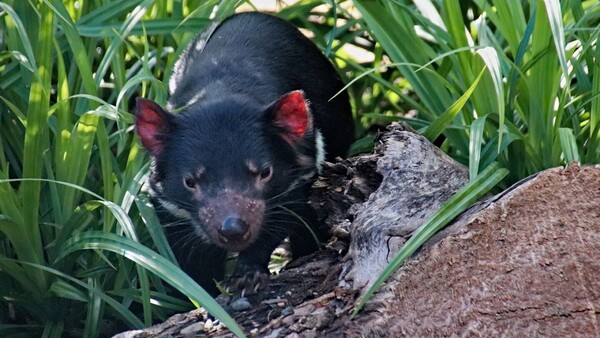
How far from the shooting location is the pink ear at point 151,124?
2893mm

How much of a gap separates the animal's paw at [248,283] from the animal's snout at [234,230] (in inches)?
4.2

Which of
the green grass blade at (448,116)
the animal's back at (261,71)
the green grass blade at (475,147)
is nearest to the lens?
the green grass blade at (475,147)

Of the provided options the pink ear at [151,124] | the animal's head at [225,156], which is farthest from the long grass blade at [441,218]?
the pink ear at [151,124]

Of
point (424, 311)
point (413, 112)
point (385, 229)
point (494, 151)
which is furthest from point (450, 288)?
point (413, 112)

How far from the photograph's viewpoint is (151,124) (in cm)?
295

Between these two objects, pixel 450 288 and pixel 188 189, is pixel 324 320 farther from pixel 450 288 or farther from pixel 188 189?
pixel 188 189

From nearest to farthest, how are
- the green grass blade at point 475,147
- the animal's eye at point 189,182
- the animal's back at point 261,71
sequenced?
1. the green grass blade at point 475,147
2. the animal's eye at point 189,182
3. the animal's back at point 261,71

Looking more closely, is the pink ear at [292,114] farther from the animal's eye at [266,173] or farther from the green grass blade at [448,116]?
the green grass blade at [448,116]

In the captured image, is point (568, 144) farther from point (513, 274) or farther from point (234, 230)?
point (234, 230)

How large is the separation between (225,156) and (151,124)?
0.26 m

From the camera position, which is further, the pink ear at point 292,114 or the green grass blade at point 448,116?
the pink ear at point 292,114

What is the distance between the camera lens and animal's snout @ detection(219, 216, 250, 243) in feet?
8.76

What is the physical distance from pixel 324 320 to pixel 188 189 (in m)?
0.84

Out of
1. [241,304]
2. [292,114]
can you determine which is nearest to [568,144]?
[292,114]
